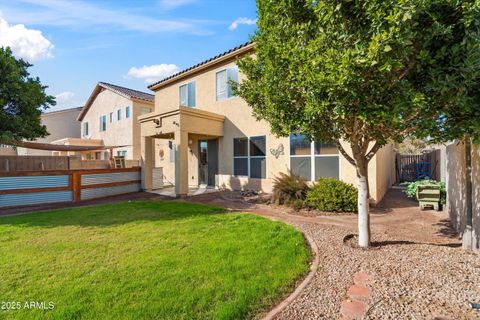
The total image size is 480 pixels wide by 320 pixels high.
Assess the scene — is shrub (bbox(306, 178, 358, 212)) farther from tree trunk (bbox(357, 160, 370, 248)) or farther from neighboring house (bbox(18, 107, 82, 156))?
neighboring house (bbox(18, 107, 82, 156))

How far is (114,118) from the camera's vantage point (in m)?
22.0

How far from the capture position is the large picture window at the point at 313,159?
933 cm

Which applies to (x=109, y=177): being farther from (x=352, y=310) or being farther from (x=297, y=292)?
(x=352, y=310)

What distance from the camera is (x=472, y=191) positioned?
4.33 m

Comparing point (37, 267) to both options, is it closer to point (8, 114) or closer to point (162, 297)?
point (162, 297)

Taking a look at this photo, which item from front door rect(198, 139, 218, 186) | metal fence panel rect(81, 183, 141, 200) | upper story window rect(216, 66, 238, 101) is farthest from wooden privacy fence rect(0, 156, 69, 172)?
upper story window rect(216, 66, 238, 101)

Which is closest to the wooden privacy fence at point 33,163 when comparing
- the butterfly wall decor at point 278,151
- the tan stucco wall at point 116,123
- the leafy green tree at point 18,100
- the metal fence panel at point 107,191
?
the leafy green tree at point 18,100

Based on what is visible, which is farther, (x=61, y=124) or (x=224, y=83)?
(x=61, y=124)

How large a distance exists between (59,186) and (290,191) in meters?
9.79

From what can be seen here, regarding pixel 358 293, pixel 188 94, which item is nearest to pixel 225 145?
pixel 188 94

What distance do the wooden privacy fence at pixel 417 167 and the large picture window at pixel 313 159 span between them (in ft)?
31.1

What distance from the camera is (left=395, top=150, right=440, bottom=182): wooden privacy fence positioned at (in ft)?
49.1

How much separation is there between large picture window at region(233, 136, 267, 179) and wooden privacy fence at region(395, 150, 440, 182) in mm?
11015

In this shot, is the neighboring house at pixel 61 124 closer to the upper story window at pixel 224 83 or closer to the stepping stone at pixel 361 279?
the upper story window at pixel 224 83
